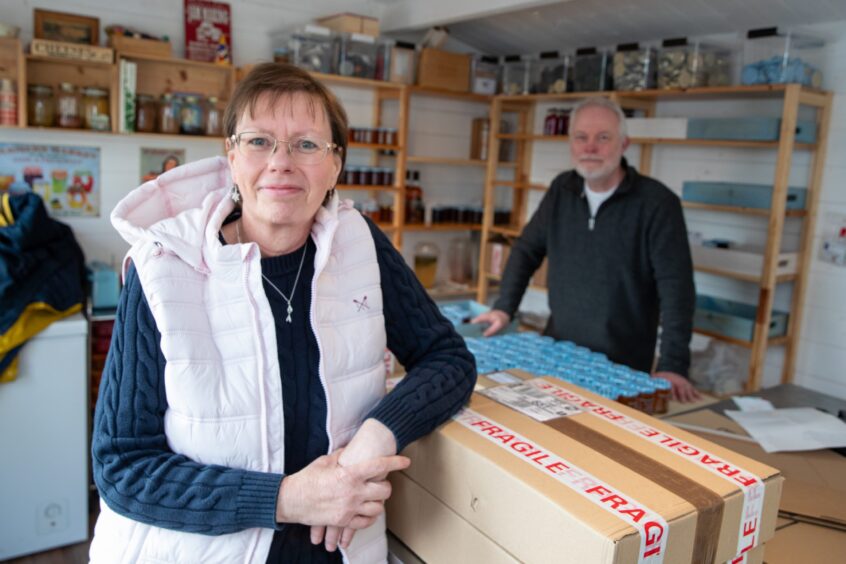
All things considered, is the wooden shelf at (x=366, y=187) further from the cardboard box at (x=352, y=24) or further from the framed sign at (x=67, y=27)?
the framed sign at (x=67, y=27)

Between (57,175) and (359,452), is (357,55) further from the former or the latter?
(359,452)

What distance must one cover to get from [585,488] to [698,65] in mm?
2846

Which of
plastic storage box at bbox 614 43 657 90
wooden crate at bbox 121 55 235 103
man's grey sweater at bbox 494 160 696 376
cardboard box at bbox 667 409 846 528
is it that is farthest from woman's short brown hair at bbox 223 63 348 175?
plastic storage box at bbox 614 43 657 90

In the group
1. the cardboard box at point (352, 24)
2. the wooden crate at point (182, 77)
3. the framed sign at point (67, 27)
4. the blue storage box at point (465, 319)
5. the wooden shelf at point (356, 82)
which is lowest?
the blue storage box at point (465, 319)

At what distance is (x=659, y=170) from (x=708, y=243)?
1.80ft

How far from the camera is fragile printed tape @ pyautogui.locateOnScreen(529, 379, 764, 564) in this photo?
97 cm

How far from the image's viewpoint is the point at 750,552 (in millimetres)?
1014

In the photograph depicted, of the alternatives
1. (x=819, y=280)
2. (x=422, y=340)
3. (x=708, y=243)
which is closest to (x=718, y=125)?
(x=708, y=243)

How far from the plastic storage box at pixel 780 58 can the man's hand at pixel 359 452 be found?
2.64 m

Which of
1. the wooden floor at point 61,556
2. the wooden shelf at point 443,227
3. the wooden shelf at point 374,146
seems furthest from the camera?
the wooden shelf at point 443,227

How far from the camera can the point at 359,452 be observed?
1.05 m

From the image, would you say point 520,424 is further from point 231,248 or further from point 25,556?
point 25,556

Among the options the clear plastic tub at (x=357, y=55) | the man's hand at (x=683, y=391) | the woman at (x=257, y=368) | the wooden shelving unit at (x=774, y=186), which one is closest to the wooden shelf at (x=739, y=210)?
the wooden shelving unit at (x=774, y=186)

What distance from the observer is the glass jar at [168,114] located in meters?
3.28
